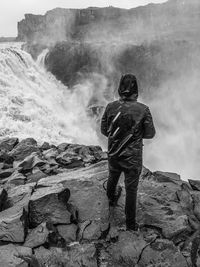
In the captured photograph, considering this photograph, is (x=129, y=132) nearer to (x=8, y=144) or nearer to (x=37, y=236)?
(x=37, y=236)

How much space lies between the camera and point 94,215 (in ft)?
20.5

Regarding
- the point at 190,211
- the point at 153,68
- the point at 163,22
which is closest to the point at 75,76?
the point at 153,68

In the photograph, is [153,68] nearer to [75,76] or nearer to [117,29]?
[75,76]

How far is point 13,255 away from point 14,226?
653 mm

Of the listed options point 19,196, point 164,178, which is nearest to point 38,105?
point 164,178

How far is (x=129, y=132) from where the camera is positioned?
17.9ft

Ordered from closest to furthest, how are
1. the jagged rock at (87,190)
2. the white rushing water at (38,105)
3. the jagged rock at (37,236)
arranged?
1. the jagged rock at (37,236)
2. the jagged rock at (87,190)
3. the white rushing water at (38,105)

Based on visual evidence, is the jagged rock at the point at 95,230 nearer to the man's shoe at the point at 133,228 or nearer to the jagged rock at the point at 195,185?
the man's shoe at the point at 133,228

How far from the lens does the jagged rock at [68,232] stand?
5698 mm

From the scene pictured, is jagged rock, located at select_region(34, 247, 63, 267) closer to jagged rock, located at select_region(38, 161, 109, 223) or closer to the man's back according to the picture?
jagged rock, located at select_region(38, 161, 109, 223)

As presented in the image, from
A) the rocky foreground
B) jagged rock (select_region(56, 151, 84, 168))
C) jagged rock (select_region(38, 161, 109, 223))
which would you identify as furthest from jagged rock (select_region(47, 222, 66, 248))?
jagged rock (select_region(56, 151, 84, 168))

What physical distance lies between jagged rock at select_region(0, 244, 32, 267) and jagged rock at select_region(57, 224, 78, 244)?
2.12 feet

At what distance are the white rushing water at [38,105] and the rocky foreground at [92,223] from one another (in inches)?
378

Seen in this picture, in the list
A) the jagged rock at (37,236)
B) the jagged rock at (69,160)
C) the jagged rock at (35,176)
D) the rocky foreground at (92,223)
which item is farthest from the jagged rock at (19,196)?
the jagged rock at (69,160)
